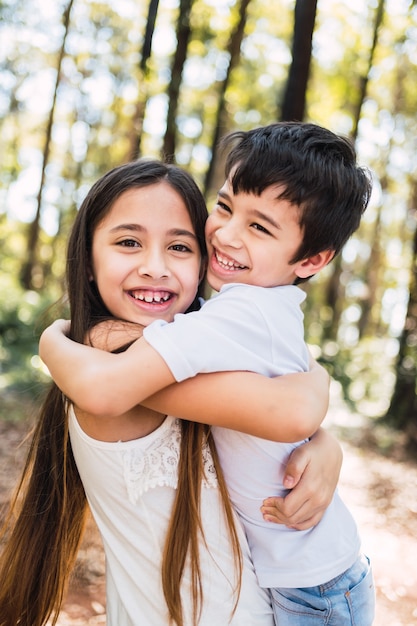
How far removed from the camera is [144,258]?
1759 mm

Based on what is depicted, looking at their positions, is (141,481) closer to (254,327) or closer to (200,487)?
(200,487)

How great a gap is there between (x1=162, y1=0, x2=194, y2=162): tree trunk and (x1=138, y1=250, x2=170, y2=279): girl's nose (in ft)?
30.2

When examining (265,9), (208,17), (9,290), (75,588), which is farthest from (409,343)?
(265,9)

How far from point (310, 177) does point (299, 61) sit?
20.9 ft

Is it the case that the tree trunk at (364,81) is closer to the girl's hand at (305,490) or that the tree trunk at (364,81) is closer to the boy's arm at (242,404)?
the girl's hand at (305,490)

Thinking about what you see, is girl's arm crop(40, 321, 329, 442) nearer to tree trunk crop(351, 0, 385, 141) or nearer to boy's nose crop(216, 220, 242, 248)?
boy's nose crop(216, 220, 242, 248)

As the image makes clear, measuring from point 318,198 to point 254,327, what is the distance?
21.3 inches

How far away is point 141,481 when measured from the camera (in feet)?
5.25

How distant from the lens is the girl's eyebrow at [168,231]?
176cm

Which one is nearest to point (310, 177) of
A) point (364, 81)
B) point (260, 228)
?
point (260, 228)

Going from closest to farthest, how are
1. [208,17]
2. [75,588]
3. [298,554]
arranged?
[298,554]
[75,588]
[208,17]

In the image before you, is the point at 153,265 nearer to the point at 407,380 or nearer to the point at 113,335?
the point at 113,335

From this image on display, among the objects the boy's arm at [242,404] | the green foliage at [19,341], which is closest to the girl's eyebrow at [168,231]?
the boy's arm at [242,404]

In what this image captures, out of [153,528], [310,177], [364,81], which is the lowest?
[153,528]
